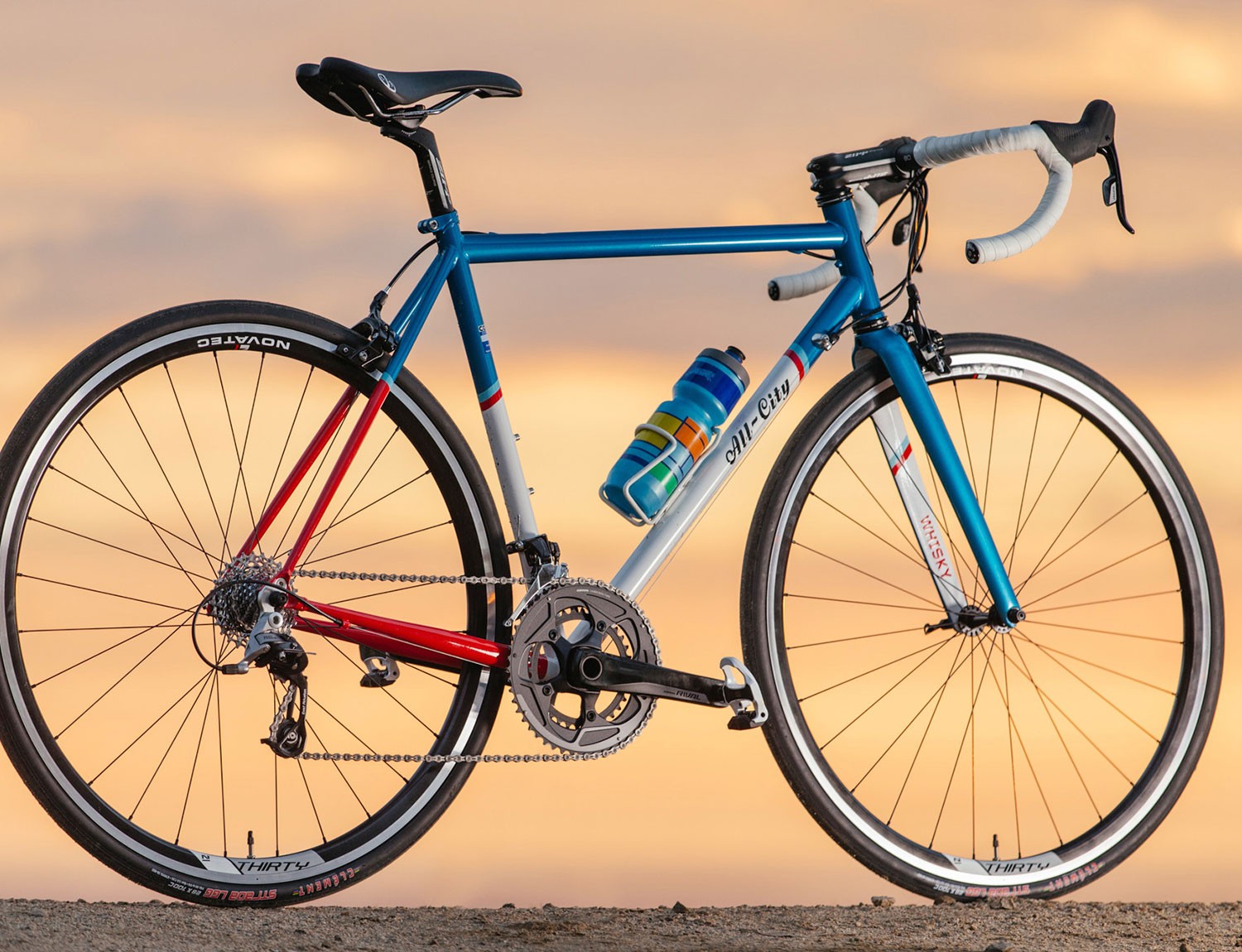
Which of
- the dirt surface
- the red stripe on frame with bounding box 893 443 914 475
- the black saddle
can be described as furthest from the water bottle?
the dirt surface

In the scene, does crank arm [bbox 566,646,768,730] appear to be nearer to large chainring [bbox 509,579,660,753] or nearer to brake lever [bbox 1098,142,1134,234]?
large chainring [bbox 509,579,660,753]

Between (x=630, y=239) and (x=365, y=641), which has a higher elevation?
(x=630, y=239)

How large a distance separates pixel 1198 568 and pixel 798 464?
143 centimetres

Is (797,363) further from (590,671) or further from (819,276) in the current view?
(590,671)

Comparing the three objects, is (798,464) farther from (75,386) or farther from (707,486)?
(75,386)

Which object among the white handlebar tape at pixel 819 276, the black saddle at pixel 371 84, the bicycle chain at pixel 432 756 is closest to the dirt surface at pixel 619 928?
the bicycle chain at pixel 432 756

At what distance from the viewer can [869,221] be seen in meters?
4.18

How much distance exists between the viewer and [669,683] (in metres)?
3.71

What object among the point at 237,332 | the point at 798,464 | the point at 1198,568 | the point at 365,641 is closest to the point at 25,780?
the point at 365,641

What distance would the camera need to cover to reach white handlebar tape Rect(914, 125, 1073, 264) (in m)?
3.96

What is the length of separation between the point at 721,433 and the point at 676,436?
20 cm

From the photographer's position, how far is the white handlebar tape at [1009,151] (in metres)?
3.96

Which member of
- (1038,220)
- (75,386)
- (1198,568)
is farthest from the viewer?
(1198,568)

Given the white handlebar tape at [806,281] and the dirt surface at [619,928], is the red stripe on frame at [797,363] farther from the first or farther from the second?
the dirt surface at [619,928]
